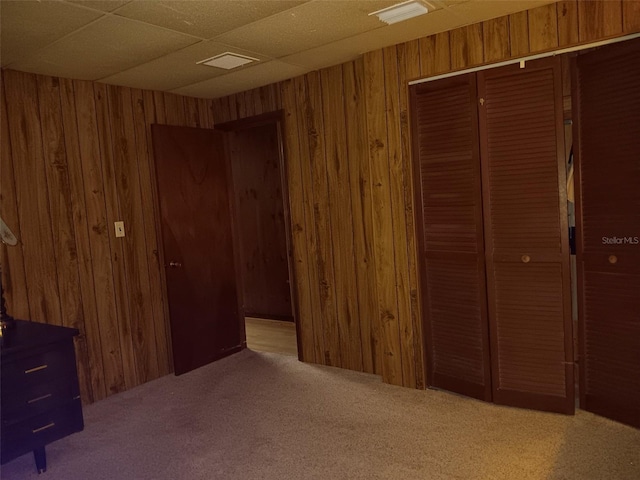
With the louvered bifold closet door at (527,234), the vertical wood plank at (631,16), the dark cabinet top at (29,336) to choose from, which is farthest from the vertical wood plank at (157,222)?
the vertical wood plank at (631,16)

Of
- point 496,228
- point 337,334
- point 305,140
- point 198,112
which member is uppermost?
point 198,112

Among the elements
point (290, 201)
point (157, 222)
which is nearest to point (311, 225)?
point (290, 201)

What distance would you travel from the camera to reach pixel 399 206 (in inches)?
131

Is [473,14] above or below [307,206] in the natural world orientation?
above

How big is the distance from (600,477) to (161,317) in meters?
3.22

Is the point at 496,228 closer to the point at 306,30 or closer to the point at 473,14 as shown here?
the point at 473,14

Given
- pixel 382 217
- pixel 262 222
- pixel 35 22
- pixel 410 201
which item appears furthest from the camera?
pixel 262 222

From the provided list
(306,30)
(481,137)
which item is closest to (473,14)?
(481,137)

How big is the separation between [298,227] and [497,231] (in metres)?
1.71

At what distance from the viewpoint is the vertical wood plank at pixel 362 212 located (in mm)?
3658

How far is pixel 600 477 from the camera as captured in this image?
2.23 m

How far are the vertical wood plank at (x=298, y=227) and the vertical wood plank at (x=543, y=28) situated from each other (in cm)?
188

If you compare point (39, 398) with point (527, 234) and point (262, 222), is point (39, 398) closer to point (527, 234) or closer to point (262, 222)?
point (527, 234)

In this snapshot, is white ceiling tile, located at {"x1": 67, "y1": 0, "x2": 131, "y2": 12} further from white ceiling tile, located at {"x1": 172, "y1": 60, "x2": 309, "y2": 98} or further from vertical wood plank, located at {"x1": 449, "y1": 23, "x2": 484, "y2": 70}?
vertical wood plank, located at {"x1": 449, "y1": 23, "x2": 484, "y2": 70}
